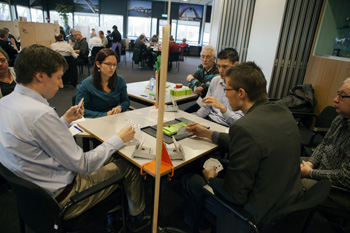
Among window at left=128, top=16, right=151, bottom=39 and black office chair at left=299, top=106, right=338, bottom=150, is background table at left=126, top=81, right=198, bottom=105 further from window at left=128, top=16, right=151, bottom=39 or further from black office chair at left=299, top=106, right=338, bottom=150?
window at left=128, top=16, right=151, bottom=39

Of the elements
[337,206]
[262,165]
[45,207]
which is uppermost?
[262,165]

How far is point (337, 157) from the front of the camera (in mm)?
1592

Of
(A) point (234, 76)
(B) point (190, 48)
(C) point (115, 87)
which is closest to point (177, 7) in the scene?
(B) point (190, 48)

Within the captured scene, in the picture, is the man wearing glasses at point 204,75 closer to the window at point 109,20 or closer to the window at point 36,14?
the window at point 109,20

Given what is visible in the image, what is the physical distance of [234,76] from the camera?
1.26 m

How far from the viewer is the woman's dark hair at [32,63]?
3.54ft

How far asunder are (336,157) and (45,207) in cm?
189

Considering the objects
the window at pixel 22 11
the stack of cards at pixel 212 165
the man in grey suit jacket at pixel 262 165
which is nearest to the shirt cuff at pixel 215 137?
the stack of cards at pixel 212 165

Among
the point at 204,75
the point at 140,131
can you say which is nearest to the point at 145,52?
the point at 204,75

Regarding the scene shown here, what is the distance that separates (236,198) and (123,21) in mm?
15204

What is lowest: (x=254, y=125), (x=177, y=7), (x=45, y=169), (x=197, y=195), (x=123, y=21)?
(x=197, y=195)

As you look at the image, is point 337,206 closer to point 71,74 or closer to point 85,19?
point 71,74

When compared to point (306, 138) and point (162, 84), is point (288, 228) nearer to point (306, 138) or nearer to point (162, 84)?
point (162, 84)

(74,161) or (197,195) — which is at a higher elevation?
(74,161)
